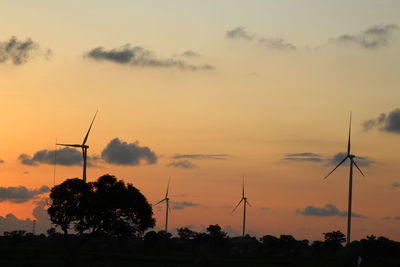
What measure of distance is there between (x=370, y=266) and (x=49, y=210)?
199 ft

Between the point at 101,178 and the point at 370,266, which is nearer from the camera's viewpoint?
the point at 370,266

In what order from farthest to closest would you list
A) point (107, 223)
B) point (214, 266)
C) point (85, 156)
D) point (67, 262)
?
point (85, 156)
point (107, 223)
point (214, 266)
point (67, 262)

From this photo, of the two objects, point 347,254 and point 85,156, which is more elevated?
point 85,156

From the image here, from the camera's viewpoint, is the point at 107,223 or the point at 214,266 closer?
the point at 214,266

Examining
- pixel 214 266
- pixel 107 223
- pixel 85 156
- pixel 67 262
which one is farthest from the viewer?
pixel 85 156

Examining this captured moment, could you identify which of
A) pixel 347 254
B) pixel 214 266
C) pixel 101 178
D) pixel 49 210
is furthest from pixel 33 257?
pixel 347 254

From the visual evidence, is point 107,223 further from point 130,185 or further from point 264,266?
point 264,266

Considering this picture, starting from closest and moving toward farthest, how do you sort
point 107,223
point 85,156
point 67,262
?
1. point 67,262
2. point 107,223
3. point 85,156

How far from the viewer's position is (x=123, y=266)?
12912cm

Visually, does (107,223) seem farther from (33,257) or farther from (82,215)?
(33,257)

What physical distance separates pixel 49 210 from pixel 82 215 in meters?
6.90

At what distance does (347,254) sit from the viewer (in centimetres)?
13188

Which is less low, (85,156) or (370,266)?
(85,156)

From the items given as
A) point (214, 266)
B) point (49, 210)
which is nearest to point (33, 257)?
point (49, 210)
